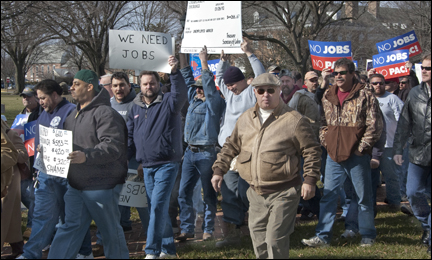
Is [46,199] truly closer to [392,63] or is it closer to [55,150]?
[55,150]

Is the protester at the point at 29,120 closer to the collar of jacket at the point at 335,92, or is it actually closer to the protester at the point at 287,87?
the protester at the point at 287,87

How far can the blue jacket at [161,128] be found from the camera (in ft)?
16.3

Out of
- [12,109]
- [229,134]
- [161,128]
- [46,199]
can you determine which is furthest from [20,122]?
[12,109]

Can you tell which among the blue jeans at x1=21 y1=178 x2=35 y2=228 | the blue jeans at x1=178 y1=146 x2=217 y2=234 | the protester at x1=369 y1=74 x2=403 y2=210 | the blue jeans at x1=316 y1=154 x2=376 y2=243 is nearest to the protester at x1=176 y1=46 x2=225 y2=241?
the blue jeans at x1=178 y1=146 x2=217 y2=234

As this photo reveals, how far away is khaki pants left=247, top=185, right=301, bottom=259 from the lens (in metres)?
3.97

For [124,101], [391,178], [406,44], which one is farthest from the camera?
[406,44]

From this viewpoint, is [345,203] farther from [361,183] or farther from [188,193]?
[188,193]

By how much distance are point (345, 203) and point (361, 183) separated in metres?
1.65

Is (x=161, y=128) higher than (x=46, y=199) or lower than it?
higher

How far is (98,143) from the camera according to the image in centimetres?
425

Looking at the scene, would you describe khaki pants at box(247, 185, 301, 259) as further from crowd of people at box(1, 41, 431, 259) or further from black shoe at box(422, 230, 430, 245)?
black shoe at box(422, 230, 430, 245)

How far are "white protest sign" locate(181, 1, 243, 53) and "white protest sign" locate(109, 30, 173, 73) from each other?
0.45 meters

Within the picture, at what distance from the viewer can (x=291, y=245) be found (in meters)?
5.62

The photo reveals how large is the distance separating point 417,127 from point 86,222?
3630 millimetres
